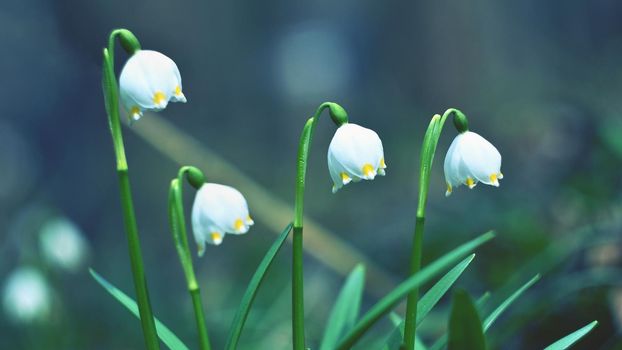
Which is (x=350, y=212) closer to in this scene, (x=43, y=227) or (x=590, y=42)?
(x=590, y=42)

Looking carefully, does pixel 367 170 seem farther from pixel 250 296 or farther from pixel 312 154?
pixel 312 154

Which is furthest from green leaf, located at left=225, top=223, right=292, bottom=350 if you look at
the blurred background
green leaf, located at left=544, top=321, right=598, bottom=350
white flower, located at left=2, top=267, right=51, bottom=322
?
white flower, located at left=2, top=267, right=51, bottom=322

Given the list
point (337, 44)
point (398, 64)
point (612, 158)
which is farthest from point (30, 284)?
point (337, 44)

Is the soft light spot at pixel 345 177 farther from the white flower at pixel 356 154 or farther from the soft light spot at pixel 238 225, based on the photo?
the soft light spot at pixel 238 225

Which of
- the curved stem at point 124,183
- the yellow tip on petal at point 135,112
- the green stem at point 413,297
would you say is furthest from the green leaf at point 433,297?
the yellow tip on petal at point 135,112

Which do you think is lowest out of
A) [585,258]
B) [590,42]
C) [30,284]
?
[30,284]

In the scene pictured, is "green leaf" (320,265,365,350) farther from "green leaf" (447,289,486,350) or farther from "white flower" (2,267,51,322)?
"white flower" (2,267,51,322)

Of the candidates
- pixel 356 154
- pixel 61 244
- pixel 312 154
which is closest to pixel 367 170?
pixel 356 154
